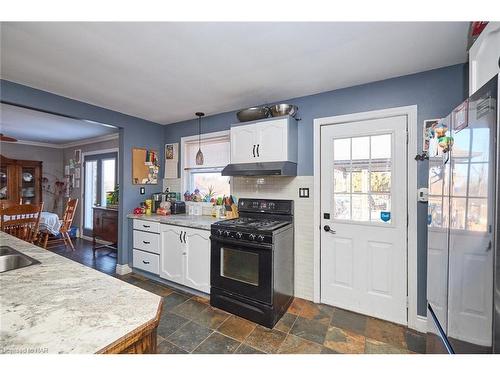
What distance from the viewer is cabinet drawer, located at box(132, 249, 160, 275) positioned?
2.91 m

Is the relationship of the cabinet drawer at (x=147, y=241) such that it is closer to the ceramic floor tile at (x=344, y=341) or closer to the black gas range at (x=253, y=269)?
the black gas range at (x=253, y=269)

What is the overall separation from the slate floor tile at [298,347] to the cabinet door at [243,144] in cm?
174

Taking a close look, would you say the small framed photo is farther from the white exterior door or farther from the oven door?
the white exterior door

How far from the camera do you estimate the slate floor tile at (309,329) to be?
1889mm

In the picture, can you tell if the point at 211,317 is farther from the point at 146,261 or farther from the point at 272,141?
the point at 272,141

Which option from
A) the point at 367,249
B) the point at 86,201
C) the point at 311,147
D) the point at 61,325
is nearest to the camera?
the point at 61,325

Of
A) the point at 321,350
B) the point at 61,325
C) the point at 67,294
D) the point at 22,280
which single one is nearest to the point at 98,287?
the point at 67,294

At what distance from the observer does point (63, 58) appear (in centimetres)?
180

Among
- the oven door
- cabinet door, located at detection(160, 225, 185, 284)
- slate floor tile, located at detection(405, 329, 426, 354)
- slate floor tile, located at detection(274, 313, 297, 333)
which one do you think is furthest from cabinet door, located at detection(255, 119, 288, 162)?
slate floor tile, located at detection(405, 329, 426, 354)

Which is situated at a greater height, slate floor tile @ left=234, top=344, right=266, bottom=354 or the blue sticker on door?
the blue sticker on door

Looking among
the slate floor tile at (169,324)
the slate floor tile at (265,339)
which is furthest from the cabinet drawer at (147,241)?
the slate floor tile at (265,339)

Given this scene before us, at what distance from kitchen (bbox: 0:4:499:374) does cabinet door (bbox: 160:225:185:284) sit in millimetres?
19

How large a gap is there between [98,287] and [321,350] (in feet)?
5.48

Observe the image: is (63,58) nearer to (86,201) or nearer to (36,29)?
(36,29)
